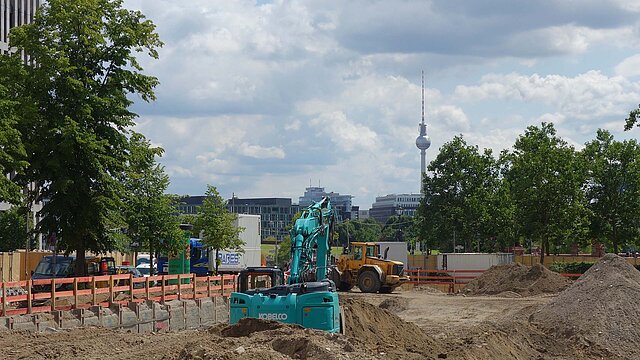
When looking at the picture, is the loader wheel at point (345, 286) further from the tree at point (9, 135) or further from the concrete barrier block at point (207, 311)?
the tree at point (9, 135)

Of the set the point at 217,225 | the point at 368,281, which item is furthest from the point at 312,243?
the point at 217,225

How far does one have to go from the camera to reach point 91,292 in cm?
2722

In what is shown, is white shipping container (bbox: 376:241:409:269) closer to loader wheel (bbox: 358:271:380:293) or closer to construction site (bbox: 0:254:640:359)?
loader wheel (bbox: 358:271:380:293)

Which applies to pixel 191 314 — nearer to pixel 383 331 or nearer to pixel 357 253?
pixel 383 331

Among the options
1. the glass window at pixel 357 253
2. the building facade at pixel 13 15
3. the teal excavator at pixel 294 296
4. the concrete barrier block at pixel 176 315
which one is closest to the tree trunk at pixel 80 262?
the concrete barrier block at pixel 176 315

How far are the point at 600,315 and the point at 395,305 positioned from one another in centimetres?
1473

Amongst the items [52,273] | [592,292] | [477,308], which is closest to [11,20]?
[52,273]

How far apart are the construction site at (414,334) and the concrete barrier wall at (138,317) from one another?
0.48 feet

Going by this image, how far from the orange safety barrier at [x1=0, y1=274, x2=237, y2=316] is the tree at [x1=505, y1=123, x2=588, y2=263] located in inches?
1190

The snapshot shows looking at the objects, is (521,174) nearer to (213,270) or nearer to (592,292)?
(213,270)

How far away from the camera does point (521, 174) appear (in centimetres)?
6719

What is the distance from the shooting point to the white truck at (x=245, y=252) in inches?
2881

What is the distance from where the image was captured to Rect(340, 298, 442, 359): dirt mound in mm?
22202

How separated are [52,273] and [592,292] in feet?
68.4
